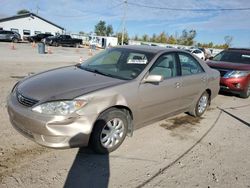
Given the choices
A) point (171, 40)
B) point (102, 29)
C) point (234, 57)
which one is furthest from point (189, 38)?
point (234, 57)

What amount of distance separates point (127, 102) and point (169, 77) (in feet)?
4.13

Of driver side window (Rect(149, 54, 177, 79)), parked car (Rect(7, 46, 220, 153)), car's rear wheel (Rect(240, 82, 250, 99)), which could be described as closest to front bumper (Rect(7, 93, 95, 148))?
parked car (Rect(7, 46, 220, 153))

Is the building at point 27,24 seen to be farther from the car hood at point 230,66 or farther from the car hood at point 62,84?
the car hood at point 62,84

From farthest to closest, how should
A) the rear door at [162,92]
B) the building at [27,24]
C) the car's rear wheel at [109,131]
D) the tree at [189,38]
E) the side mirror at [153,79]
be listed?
the tree at [189,38] < the building at [27,24] < the rear door at [162,92] < the side mirror at [153,79] < the car's rear wheel at [109,131]

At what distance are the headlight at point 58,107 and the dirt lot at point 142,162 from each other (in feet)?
2.40

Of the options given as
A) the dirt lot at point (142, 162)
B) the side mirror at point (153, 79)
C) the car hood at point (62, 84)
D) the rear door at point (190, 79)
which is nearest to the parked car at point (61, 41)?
the dirt lot at point (142, 162)

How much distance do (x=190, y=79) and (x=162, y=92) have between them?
104 centimetres

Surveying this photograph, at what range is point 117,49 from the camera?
5254mm

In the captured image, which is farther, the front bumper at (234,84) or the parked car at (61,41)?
the parked car at (61,41)

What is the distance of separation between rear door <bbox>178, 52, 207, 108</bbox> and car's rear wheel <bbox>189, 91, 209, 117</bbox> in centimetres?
23

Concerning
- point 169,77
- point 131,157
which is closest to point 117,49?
point 169,77

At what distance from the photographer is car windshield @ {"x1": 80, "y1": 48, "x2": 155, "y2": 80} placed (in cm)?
439

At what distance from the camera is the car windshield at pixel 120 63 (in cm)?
439

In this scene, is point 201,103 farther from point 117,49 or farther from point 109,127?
point 109,127
